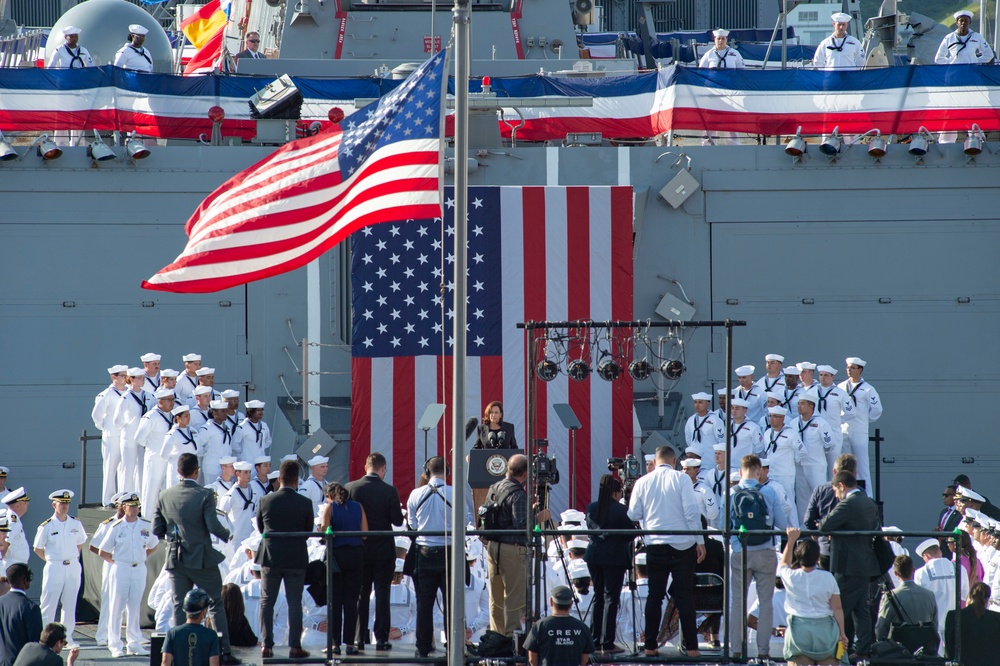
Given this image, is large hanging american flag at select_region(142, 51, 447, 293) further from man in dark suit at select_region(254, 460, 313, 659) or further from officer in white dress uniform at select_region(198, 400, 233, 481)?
officer in white dress uniform at select_region(198, 400, 233, 481)

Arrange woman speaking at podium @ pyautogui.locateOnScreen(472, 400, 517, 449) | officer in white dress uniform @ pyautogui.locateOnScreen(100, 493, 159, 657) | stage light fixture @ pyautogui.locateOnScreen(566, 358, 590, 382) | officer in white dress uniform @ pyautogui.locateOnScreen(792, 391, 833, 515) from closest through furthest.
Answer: officer in white dress uniform @ pyautogui.locateOnScreen(100, 493, 159, 657), stage light fixture @ pyautogui.locateOnScreen(566, 358, 590, 382), woman speaking at podium @ pyautogui.locateOnScreen(472, 400, 517, 449), officer in white dress uniform @ pyautogui.locateOnScreen(792, 391, 833, 515)

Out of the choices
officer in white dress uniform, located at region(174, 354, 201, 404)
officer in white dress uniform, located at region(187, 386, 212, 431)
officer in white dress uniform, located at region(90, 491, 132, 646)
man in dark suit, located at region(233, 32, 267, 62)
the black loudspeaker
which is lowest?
officer in white dress uniform, located at region(90, 491, 132, 646)

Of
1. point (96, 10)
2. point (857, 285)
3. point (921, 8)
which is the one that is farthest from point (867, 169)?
point (921, 8)

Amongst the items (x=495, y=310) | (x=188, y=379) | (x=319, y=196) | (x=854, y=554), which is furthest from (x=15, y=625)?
(x=495, y=310)

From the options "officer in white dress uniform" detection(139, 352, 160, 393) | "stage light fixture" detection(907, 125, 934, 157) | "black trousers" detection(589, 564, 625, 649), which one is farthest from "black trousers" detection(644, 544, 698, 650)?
"stage light fixture" detection(907, 125, 934, 157)

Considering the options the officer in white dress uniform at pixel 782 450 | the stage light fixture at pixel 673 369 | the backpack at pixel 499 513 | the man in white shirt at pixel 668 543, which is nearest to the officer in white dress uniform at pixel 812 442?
the officer in white dress uniform at pixel 782 450

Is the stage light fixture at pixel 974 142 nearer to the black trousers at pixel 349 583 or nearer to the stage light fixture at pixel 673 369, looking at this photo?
the stage light fixture at pixel 673 369

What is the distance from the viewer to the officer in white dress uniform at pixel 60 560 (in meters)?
10.2

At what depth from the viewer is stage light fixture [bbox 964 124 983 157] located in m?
13.3

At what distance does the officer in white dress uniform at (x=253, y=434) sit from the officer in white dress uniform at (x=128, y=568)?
1.99m

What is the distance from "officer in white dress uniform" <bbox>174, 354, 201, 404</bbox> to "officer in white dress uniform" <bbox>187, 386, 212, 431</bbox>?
1.17ft

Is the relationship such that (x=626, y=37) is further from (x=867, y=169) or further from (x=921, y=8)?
(x=921, y=8)

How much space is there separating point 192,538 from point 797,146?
739 centimetres

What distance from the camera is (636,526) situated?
960 cm
